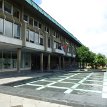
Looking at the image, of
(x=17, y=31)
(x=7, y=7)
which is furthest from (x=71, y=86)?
(x=7, y=7)

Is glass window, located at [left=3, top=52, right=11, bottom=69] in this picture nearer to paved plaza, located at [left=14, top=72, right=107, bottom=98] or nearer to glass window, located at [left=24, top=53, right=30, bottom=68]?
glass window, located at [left=24, top=53, right=30, bottom=68]

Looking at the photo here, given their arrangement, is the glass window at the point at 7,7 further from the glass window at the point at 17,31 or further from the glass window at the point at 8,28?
the glass window at the point at 17,31

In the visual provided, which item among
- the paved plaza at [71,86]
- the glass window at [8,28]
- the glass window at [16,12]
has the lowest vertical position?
the paved plaza at [71,86]

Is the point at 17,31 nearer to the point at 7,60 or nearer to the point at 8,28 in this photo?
the point at 8,28

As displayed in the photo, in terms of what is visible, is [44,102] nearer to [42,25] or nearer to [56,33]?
[42,25]

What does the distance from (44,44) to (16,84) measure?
17.1 metres

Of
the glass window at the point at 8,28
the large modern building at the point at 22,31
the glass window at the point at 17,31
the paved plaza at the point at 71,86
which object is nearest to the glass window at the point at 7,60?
the large modern building at the point at 22,31

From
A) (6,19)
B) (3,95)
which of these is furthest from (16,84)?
(6,19)

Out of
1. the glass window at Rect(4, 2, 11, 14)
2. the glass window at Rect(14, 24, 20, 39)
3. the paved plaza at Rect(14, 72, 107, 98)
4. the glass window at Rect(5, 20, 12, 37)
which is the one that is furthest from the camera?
the glass window at Rect(14, 24, 20, 39)

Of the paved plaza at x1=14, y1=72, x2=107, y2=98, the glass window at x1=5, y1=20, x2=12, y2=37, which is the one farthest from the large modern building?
the paved plaza at x1=14, y1=72, x2=107, y2=98

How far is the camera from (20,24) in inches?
906

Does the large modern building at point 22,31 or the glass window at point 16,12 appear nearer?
the large modern building at point 22,31

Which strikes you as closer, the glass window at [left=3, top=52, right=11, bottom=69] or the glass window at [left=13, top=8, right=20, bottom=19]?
the glass window at [left=13, top=8, right=20, bottom=19]

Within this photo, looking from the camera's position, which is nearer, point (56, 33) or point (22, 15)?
point (22, 15)
